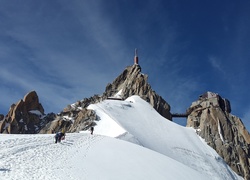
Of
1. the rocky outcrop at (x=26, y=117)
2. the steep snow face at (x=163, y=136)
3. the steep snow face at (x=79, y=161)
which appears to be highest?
the rocky outcrop at (x=26, y=117)

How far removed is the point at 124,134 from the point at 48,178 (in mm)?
27303

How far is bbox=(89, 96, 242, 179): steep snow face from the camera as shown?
4947 centimetres

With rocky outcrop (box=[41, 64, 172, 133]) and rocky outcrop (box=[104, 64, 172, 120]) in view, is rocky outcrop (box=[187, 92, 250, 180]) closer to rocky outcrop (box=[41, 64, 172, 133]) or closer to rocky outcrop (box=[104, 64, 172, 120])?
rocky outcrop (box=[104, 64, 172, 120])

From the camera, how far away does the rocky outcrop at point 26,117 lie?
99.1 meters

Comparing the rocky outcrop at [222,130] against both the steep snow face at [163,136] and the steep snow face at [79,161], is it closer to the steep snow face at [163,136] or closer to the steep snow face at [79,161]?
the steep snow face at [163,136]

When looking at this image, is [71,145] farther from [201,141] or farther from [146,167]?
[201,141]

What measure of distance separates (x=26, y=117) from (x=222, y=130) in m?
66.1

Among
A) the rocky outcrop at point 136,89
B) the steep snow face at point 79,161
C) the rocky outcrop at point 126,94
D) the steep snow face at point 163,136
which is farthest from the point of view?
the rocky outcrop at point 136,89

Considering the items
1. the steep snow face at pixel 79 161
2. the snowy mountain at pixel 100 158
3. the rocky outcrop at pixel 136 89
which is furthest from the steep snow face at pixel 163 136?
the steep snow face at pixel 79 161


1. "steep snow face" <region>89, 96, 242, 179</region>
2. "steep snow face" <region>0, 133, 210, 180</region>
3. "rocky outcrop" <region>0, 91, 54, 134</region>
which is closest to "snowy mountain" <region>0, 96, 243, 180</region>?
"steep snow face" <region>0, 133, 210, 180</region>

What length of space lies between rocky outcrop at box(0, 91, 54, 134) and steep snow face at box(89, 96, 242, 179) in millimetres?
46054

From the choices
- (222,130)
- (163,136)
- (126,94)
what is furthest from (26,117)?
(222,130)

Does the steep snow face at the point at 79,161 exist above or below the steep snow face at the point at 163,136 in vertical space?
below

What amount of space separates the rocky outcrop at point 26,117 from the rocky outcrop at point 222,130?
54.1 m
